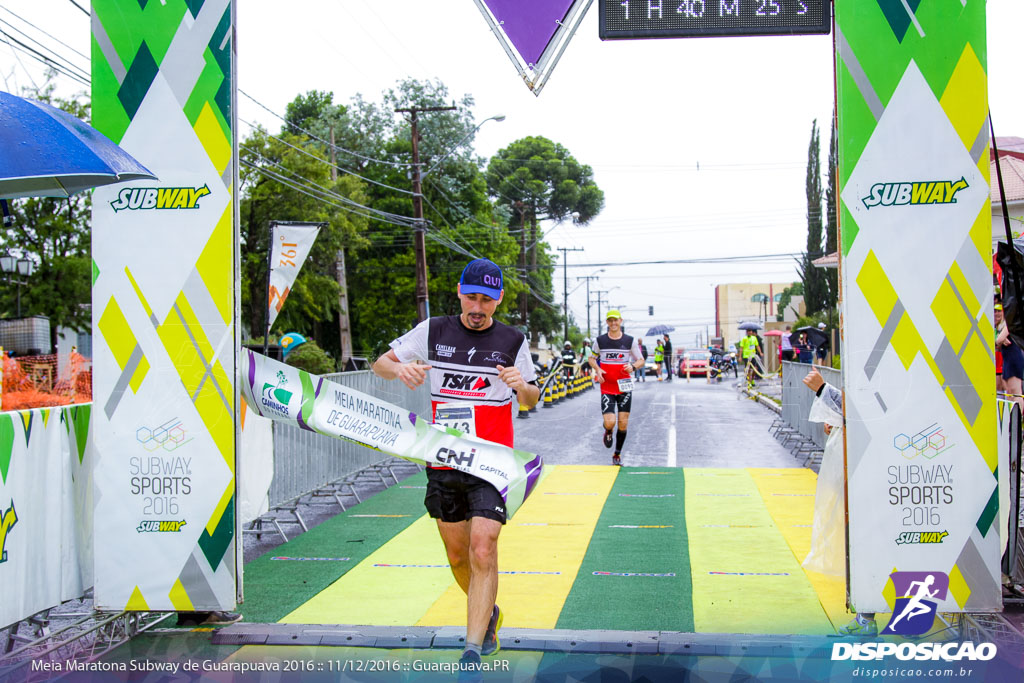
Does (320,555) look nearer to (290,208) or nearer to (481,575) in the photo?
(481,575)

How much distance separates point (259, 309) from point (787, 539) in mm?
32401

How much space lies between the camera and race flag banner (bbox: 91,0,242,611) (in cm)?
549

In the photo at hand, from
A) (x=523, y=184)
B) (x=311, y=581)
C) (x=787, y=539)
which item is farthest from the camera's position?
(x=523, y=184)

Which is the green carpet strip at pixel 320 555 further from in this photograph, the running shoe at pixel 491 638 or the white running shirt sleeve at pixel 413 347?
the white running shirt sleeve at pixel 413 347

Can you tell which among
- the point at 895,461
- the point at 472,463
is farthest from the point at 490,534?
the point at 895,461

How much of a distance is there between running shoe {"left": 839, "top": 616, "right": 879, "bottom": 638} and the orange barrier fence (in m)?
11.1

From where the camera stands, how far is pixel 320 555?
7.78 m

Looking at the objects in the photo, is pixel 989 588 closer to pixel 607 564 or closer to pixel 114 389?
pixel 607 564

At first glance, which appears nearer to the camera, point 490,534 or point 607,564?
point 490,534

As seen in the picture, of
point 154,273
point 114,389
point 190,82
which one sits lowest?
point 114,389

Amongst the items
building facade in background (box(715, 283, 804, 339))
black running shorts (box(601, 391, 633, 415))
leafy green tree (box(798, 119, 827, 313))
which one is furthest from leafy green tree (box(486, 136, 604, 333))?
building facade in background (box(715, 283, 804, 339))

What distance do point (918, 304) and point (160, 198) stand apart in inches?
175

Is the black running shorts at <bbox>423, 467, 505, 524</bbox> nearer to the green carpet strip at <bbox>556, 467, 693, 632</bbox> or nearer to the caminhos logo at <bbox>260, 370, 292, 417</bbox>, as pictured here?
the caminhos logo at <bbox>260, 370, 292, 417</bbox>

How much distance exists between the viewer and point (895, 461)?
5184 mm
